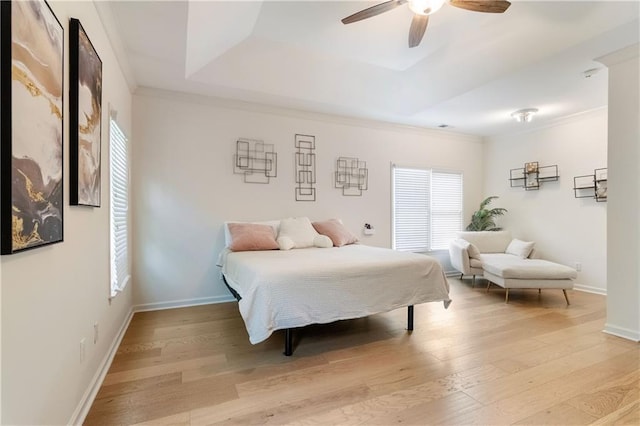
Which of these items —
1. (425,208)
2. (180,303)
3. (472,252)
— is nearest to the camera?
(180,303)

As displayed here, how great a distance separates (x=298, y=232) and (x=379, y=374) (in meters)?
1.96

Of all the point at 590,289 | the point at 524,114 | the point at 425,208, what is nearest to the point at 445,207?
the point at 425,208

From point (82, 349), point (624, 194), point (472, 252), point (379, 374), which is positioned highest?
point (624, 194)

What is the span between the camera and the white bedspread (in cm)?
214

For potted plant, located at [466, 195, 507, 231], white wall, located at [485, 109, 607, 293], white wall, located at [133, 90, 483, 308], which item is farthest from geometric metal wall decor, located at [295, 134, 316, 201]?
white wall, located at [485, 109, 607, 293]

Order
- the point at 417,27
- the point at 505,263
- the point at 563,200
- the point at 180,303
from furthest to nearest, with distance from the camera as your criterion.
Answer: the point at 563,200 < the point at 505,263 < the point at 180,303 < the point at 417,27

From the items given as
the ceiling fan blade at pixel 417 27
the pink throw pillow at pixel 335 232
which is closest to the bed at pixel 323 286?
the pink throw pillow at pixel 335 232

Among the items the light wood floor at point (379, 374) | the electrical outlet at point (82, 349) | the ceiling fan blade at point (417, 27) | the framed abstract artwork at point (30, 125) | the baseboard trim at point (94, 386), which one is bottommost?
the light wood floor at point (379, 374)

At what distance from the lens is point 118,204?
8.70ft

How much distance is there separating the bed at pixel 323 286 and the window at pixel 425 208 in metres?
2.31

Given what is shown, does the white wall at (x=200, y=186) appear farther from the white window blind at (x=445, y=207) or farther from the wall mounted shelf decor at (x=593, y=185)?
the wall mounted shelf decor at (x=593, y=185)

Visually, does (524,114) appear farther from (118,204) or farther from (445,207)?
(118,204)

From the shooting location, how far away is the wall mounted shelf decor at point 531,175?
15.7ft

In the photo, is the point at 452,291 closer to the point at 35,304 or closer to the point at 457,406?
the point at 457,406
